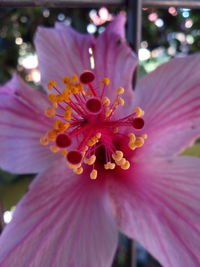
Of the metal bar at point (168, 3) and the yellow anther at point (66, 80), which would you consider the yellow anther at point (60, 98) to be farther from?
the metal bar at point (168, 3)

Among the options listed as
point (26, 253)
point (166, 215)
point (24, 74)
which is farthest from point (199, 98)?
point (24, 74)

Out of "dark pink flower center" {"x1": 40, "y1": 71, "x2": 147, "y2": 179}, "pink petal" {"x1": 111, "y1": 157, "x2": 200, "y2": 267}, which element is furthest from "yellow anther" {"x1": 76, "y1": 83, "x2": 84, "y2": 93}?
"pink petal" {"x1": 111, "y1": 157, "x2": 200, "y2": 267}

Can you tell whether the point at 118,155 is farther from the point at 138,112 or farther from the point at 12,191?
the point at 12,191

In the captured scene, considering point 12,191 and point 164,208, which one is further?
point 12,191

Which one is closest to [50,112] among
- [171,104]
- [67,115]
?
[67,115]

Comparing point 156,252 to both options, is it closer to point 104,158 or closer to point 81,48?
point 104,158

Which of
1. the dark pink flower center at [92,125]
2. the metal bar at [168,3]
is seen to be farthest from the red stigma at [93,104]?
the metal bar at [168,3]

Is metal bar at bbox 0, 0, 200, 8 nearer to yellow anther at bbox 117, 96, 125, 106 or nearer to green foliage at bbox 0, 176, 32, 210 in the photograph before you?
yellow anther at bbox 117, 96, 125, 106
